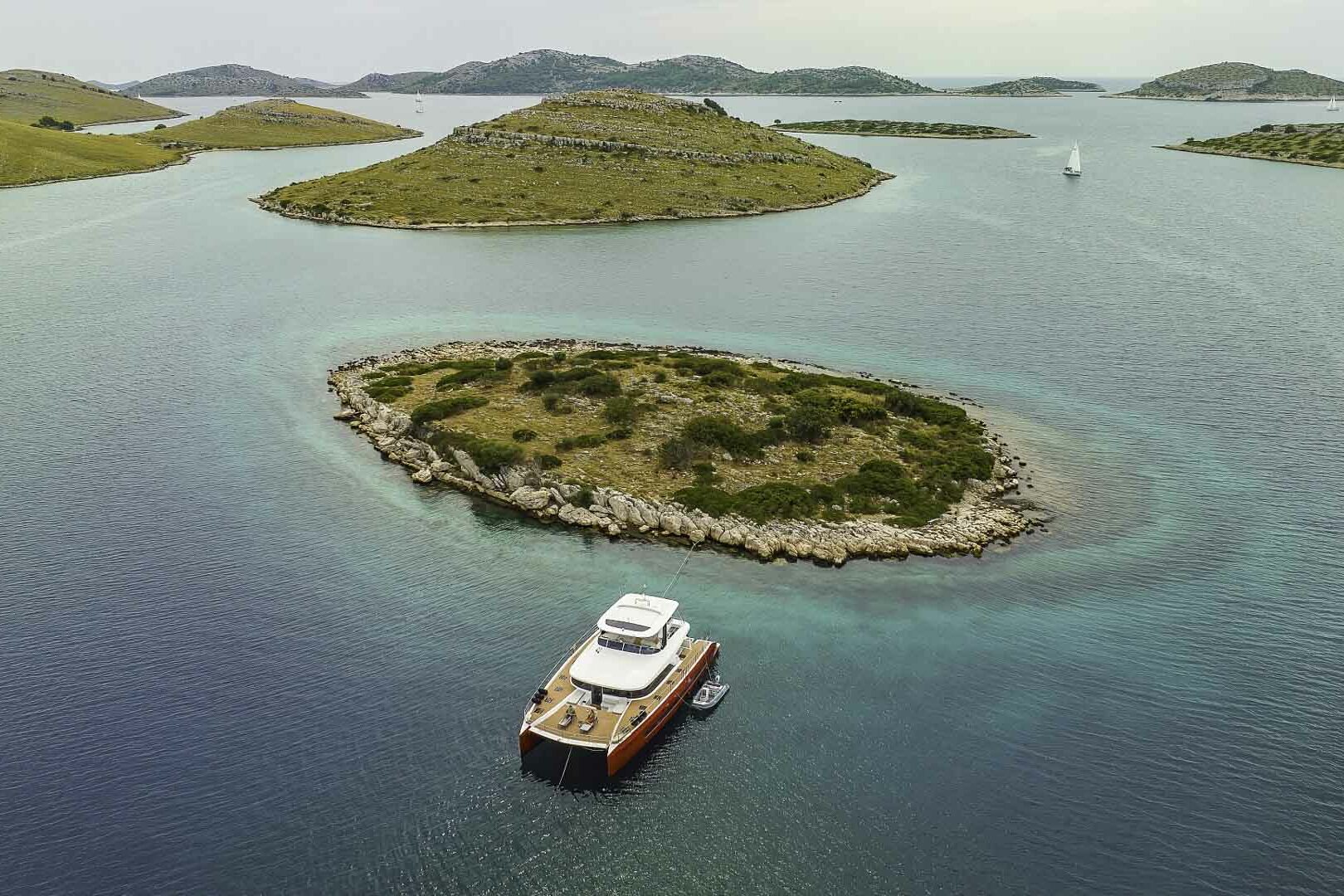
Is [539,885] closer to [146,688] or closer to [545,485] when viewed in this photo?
[146,688]

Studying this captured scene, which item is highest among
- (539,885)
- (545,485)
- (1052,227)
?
(1052,227)

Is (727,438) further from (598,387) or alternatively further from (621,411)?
(598,387)

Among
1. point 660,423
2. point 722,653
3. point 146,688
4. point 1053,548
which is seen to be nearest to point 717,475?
point 660,423

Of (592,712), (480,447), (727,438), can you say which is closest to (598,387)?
(480,447)

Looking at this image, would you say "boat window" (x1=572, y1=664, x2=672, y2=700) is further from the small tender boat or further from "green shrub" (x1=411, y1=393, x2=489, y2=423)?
"green shrub" (x1=411, y1=393, x2=489, y2=423)

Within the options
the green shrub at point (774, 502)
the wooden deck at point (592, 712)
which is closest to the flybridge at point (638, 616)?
the wooden deck at point (592, 712)

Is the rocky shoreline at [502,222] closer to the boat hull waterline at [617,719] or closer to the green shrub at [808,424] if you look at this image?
the green shrub at [808,424]

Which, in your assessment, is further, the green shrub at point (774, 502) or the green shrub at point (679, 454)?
the green shrub at point (679, 454)
